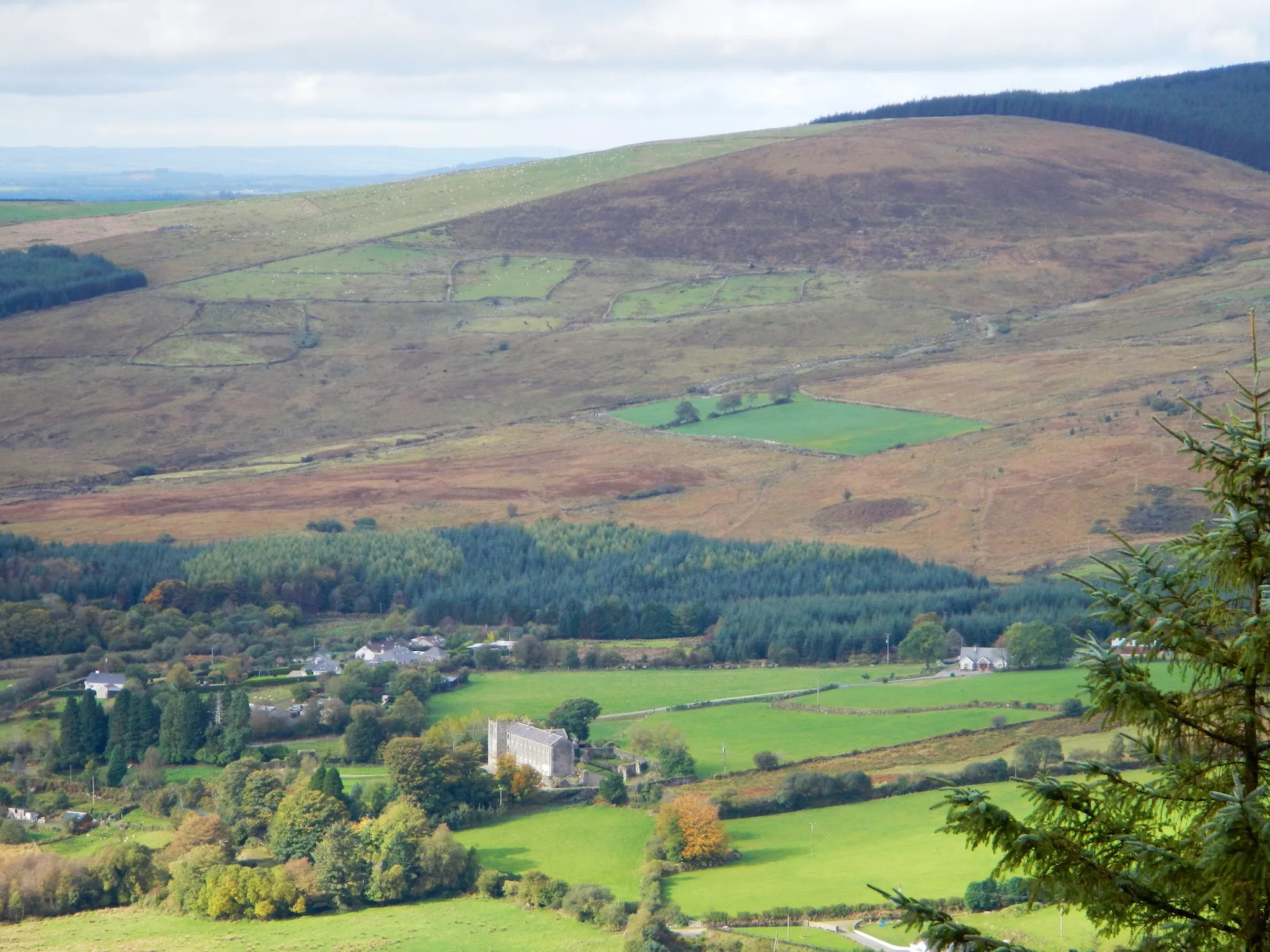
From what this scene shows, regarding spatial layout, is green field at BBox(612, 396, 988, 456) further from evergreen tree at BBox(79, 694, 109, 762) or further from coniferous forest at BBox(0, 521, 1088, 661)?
evergreen tree at BBox(79, 694, 109, 762)

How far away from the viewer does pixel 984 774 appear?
2002 inches

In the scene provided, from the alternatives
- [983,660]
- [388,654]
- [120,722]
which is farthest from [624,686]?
[120,722]

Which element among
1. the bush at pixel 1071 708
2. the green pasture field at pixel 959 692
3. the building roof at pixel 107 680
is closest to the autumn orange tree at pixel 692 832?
the green pasture field at pixel 959 692

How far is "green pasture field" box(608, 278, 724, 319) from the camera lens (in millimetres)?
155500

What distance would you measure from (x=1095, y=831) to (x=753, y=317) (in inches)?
5597

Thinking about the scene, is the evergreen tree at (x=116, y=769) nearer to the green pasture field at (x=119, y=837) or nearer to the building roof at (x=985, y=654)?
the green pasture field at (x=119, y=837)

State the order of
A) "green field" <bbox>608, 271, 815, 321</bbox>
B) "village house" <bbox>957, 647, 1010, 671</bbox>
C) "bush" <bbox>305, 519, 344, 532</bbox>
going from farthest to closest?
1. "green field" <bbox>608, 271, 815, 321</bbox>
2. "bush" <bbox>305, 519, 344, 532</bbox>
3. "village house" <bbox>957, 647, 1010, 671</bbox>

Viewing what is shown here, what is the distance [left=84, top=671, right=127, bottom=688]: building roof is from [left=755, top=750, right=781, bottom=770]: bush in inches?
1213

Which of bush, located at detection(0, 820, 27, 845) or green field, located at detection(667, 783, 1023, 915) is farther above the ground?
green field, located at detection(667, 783, 1023, 915)

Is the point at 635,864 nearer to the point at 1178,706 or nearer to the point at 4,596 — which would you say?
the point at 1178,706

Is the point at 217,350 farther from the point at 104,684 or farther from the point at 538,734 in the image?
the point at 538,734

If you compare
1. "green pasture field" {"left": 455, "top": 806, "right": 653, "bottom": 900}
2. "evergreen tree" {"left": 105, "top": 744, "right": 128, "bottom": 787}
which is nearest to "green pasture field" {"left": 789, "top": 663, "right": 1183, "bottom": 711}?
"green pasture field" {"left": 455, "top": 806, "right": 653, "bottom": 900}

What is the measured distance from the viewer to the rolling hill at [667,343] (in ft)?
337

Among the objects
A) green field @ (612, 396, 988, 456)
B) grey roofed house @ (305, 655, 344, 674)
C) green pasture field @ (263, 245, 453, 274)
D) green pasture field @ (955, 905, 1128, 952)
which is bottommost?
grey roofed house @ (305, 655, 344, 674)
